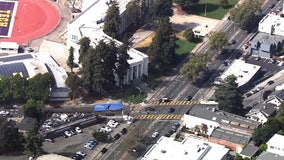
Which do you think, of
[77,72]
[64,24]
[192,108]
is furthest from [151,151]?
[64,24]

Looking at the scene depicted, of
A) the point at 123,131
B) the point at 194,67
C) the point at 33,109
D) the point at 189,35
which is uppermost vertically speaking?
the point at 194,67

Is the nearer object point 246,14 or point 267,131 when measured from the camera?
point 267,131

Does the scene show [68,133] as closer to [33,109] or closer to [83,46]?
[33,109]

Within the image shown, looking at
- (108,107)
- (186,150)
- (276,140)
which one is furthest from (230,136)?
(108,107)

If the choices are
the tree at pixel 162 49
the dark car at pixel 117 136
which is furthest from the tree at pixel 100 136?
the tree at pixel 162 49

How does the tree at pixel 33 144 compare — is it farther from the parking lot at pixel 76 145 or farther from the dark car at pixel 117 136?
the dark car at pixel 117 136
